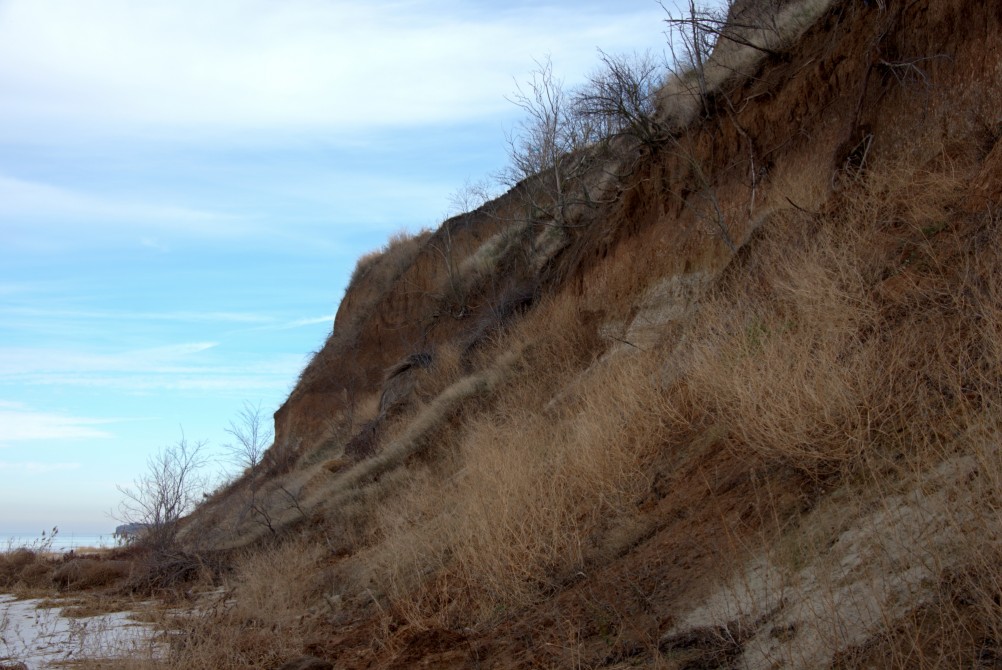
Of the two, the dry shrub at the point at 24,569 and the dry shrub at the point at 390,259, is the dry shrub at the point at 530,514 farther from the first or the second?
the dry shrub at the point at 390,259

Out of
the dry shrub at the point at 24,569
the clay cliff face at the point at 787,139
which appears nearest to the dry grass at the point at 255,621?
the dry shrub at the point at 24,569

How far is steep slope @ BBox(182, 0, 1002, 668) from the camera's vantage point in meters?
3.81

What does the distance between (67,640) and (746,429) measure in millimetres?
7363

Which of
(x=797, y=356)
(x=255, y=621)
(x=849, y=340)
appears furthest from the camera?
(x=255, y=621)

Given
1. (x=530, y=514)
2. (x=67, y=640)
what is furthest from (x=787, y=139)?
(x=67, y=640)

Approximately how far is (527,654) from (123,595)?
39.8 feet

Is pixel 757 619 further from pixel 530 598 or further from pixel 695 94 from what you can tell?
pixel 695 94

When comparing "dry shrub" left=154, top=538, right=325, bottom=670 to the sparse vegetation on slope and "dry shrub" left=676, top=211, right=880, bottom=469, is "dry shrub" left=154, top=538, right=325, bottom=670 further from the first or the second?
"dry shrub" left=676, top=211, right=880, bottom=469

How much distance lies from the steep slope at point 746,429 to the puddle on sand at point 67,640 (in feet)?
2.13

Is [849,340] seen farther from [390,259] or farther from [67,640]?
[390,259]

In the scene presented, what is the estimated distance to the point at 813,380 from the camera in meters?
5.11

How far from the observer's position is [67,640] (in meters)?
7.98

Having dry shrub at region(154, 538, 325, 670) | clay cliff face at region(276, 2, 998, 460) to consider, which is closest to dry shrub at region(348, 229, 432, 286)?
clay cliff face at region(276, 2, 998, 460)

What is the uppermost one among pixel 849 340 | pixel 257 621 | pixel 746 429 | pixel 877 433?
pixel 849 340
